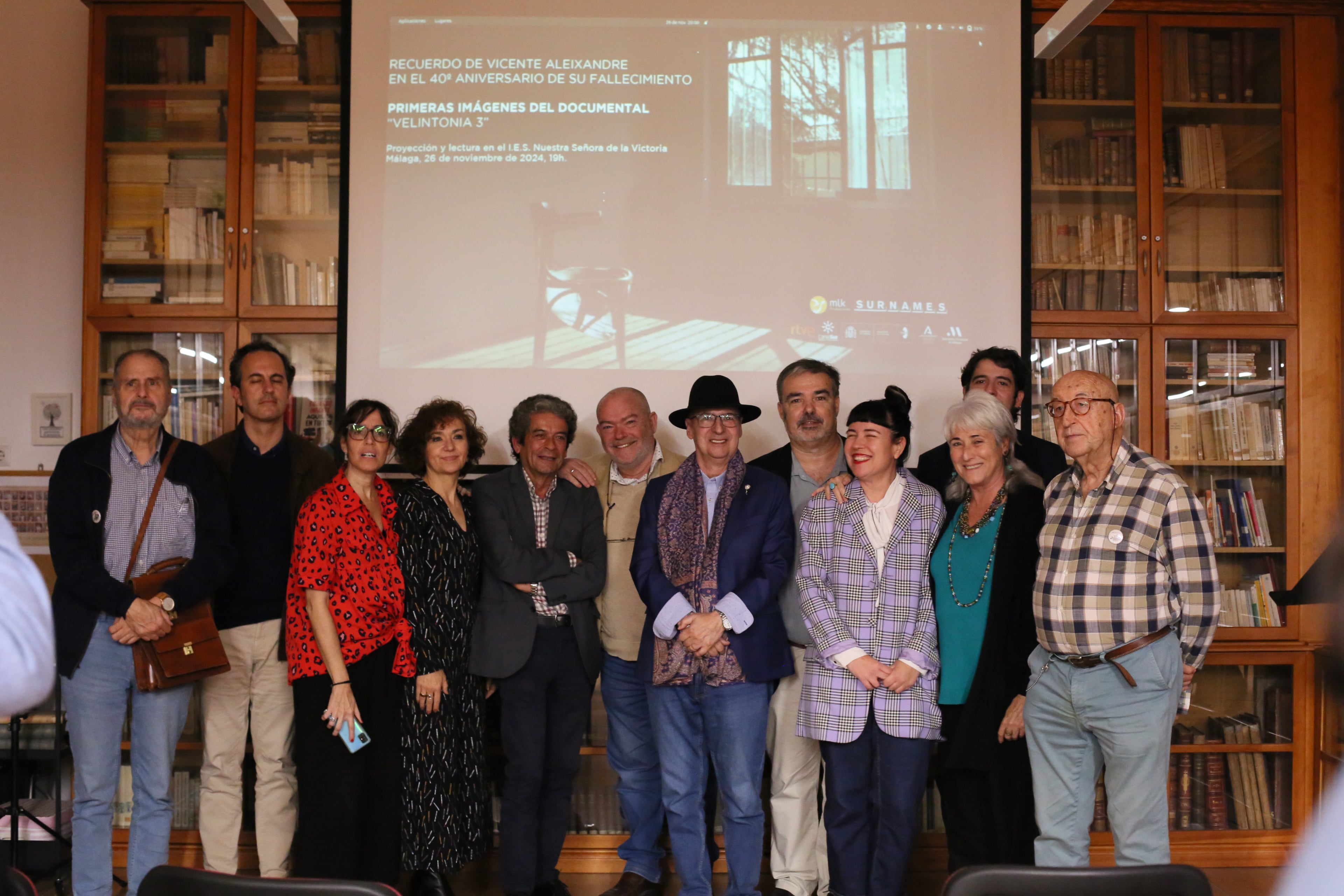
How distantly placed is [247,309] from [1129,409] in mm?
3658

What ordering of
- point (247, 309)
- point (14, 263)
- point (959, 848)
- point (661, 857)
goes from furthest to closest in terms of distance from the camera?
point (14, 263), point (247, 309), point (661, 857), point (959, 848)

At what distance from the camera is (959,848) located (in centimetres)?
306

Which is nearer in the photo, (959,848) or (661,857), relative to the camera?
(959,848)

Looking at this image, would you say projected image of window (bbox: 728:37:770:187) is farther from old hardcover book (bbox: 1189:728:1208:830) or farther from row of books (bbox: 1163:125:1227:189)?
old hardcover book (bbox: 1189:728:1208:830)

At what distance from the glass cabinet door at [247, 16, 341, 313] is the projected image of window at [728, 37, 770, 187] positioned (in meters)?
1.64

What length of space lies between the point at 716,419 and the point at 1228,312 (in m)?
2.38

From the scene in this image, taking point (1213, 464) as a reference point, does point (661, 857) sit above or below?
below

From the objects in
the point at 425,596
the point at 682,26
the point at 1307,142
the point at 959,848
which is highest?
the point at 682,26

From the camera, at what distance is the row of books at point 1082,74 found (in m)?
4.26

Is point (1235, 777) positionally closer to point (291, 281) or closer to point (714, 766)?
point (714, 766)

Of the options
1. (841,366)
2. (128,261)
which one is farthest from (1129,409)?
(128,261)

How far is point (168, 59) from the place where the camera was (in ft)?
13.8

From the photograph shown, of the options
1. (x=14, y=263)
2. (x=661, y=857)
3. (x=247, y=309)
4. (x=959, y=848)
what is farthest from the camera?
(x=14, y=263)

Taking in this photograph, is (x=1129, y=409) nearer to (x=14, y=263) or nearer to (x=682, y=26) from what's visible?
(x=682, y=26)
